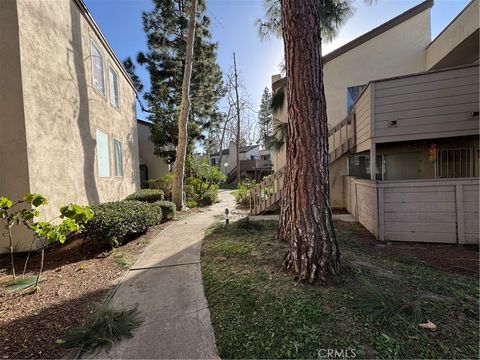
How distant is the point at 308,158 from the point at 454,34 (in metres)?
7.66

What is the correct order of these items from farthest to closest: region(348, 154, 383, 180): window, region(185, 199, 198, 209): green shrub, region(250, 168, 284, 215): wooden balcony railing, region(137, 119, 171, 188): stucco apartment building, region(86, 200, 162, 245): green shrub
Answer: region(137, 119, 171, 188): stucco apartment building
region(185, 199, 198, 209): green shrub
region(348, 154, 383, 180): window
region(250, 168, 284, 215): wooden balcony railing
region(86, 200, 162, 245): green shrub

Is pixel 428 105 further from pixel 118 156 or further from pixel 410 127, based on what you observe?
pixel 118 156

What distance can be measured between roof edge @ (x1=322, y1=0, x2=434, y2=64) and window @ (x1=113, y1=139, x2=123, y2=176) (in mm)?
9260

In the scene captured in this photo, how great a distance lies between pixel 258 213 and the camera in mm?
8117

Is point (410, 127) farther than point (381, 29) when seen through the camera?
No

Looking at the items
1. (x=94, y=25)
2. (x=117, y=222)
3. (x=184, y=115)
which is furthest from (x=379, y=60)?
(x=117, y=222)

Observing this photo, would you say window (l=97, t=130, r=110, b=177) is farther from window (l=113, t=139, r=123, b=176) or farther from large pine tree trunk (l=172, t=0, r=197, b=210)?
large pine tree trunk (l=172, t=0, r=197, b=210)

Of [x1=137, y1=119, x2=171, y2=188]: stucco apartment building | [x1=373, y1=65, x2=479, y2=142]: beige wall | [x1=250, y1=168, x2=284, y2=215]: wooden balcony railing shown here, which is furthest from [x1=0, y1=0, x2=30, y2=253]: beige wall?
[x1=137, y1=119, x2=171, y2=188]: stucco apartment building

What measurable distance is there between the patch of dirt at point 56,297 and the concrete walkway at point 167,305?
338 millimetres

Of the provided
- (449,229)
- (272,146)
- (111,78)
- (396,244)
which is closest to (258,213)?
(272,146)

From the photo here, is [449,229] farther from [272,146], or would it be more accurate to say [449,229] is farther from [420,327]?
[272,146]

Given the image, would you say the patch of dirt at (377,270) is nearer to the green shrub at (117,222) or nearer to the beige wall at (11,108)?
the green shrub at (117,222)

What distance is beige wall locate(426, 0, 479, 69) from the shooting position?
5.62 m

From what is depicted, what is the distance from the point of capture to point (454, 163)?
275 inches
